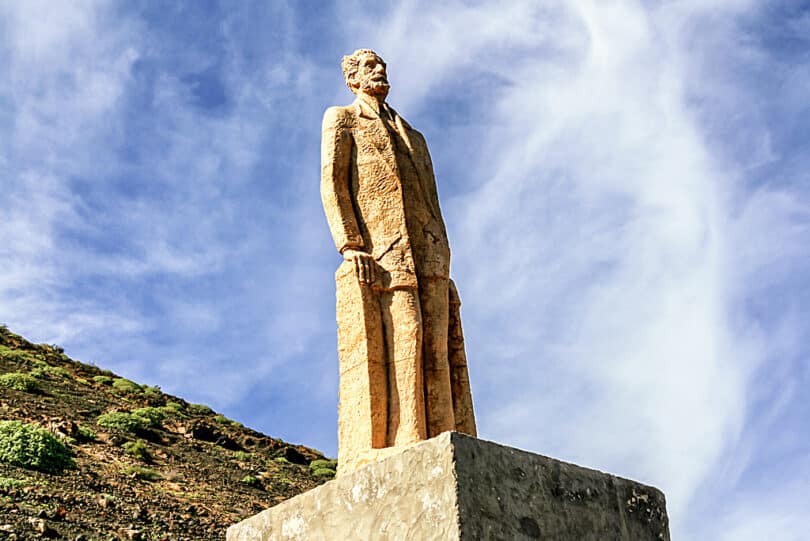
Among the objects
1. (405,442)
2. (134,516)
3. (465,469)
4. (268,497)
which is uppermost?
(268,497)

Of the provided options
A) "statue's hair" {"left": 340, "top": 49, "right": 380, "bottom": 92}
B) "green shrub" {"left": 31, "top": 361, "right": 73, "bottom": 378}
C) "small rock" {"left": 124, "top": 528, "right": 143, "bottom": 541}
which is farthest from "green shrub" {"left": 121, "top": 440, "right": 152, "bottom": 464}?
"statue's hair" {"left": 340, "top": 49, "right": 380, "bottom": 92}

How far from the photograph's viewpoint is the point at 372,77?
8438 millimetres

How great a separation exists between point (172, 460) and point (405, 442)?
71.8ft

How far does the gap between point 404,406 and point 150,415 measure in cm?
2634

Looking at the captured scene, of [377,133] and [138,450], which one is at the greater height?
[138,450]

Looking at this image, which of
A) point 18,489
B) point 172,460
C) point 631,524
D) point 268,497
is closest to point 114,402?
point 172,460

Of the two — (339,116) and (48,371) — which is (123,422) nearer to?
(48,371)

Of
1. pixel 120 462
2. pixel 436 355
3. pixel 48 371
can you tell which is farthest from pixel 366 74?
pixel 48 371

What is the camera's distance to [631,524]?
5.52 metres

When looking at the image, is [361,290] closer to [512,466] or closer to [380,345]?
[380,345]

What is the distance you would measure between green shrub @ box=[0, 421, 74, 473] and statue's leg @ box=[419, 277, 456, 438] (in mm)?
16622

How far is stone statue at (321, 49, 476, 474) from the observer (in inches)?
288

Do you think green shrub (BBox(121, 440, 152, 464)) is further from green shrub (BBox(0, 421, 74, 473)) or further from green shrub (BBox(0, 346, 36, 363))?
green shrub (BBox(0, 346, 36, 363))

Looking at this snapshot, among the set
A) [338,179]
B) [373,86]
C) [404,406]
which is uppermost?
[373,86]
